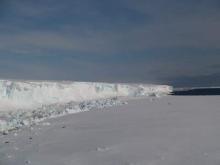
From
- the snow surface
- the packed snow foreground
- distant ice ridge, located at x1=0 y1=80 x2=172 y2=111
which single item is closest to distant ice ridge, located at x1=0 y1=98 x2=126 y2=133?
the snow surface

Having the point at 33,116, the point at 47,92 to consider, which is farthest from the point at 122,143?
the point at 47,92

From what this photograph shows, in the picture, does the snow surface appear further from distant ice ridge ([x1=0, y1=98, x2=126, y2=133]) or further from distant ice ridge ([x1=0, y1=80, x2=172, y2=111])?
distant ice ridge ([x1=0, y1=80, x2=172, y2=111])

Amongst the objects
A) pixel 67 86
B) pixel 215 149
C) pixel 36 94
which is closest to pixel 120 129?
pixel 215 149

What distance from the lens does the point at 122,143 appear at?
24.2 feet

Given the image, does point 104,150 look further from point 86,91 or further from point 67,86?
point 86,91

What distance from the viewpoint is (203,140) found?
278 inches

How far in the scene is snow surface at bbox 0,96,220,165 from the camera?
19.9ft

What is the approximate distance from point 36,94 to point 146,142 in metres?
26.3

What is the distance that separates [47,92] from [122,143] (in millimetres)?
27527

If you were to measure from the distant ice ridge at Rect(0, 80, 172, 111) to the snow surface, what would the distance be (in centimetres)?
1749

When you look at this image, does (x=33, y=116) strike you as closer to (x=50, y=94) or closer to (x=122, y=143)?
(x=122, y=143)

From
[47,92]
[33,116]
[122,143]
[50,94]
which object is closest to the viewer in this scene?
[122,143]

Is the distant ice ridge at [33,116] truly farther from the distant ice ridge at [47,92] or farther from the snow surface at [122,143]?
the distant ice ridge at [47,92]

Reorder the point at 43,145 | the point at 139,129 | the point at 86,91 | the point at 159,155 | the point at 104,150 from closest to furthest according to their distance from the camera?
the point at 159,155 < the point at 104,150 < the point at 43,145 < the point at 139,129 < the point at 86,91
